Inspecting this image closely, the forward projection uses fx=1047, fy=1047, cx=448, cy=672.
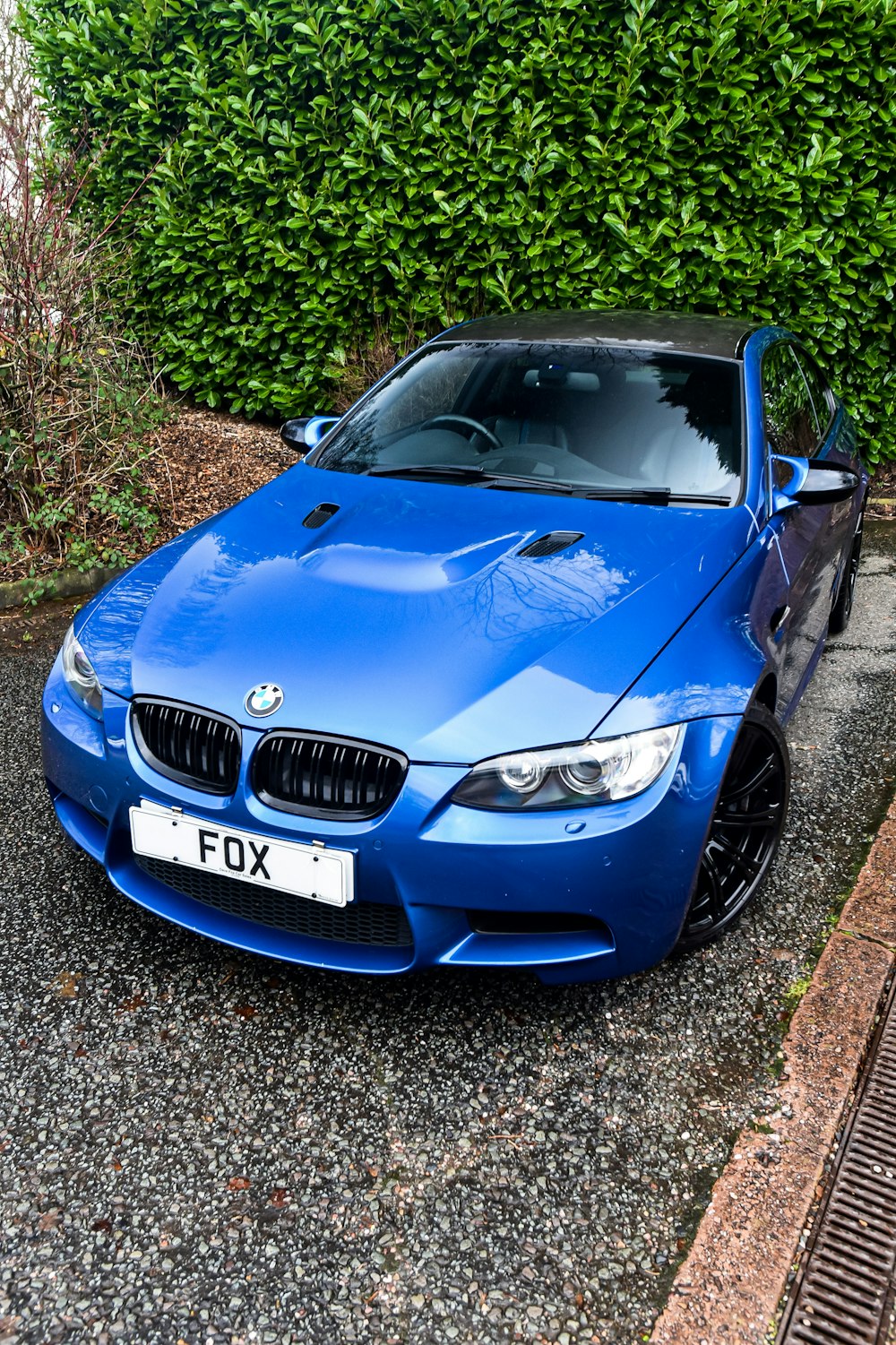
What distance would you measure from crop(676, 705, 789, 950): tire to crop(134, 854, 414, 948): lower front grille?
0.72 metres

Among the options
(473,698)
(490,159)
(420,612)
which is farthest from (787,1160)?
(490,159)

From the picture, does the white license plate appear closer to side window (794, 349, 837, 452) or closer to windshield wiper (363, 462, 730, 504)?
windshield wiper (363, 462, 730, 504)

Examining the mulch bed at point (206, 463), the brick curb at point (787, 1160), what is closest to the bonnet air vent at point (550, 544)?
the brick curb at point (787, 1160)

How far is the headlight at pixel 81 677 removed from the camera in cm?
256

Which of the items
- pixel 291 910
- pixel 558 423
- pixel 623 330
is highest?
pixel 623 330

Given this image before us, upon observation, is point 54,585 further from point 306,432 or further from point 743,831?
point 743,831

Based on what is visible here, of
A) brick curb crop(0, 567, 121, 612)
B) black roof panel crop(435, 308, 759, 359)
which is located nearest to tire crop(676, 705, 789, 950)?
black roof panel crop(435, 308, 759, 359)

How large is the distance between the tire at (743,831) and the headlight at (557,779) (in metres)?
0.41

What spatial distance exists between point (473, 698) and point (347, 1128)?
0.91 meters

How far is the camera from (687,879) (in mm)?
2260

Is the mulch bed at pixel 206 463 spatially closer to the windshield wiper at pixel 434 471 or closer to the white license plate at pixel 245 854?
the windshield wiper at pixel 434 471

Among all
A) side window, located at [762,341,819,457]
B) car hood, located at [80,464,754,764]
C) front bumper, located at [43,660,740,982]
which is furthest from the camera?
side window, located at [762,341,819,457]

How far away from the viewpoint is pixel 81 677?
2652 millimetres

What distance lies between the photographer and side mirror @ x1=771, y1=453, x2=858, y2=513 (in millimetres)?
3129
